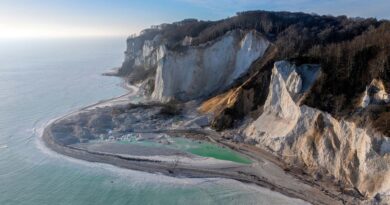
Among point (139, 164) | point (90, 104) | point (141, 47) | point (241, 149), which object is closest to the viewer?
point (139, 164)

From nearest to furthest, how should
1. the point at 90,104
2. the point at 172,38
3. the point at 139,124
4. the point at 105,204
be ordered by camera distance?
1. the point at 105,204
2. the point at 139,124
3. the point at 90,104
4. the point at 172,38

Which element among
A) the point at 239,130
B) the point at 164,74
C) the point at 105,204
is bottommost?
the point at 105,204

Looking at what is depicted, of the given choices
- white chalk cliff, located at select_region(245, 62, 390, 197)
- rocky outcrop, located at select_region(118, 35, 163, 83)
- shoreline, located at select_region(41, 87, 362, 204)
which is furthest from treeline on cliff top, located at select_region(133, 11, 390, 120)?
rocky outcrop, located at select_region(118, 35, 163, 83)

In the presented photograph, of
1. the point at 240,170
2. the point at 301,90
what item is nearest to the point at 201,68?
the point at 301,90

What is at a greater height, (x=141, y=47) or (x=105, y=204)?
(x=141, y=47)

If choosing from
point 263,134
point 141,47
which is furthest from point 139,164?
point 141,47

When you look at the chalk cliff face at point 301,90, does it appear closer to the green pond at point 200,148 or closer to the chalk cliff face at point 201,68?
the chalk cliff face at point 201,68

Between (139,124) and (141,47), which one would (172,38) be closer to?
(141,47)

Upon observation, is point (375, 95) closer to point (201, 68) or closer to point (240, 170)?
point (240, 170)
